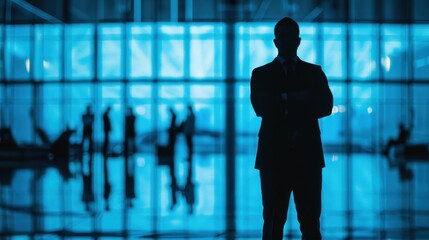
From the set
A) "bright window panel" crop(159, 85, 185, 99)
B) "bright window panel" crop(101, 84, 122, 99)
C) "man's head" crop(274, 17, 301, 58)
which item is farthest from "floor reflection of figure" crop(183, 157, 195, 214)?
"bright window panel" crop(101, 84, 122, 99)

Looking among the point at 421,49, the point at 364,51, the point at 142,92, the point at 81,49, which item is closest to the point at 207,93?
the point at 142,92

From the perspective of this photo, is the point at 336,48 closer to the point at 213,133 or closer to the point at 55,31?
the point at 213,133

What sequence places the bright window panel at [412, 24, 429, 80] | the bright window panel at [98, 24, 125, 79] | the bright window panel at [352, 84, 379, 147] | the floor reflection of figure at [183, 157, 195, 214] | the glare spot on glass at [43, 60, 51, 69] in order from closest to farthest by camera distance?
the floor reflection of figure at [183, 157, 195, 214] < the bright window panel at [98, 24, 125, 79] < the glare spot on glass at [43, 60, 51, 69] < the bright window panel at [412, 24, 429, 80] < the bright window panel at [352, 84, 379, 147]

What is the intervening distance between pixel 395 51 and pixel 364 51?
4.85 ft

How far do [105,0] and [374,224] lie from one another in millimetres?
17485

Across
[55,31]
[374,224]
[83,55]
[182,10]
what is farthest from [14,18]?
[374,224]

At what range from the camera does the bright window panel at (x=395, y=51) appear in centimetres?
2662

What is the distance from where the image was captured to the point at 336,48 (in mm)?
27547

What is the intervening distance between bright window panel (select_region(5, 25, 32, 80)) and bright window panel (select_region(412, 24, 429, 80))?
16.6m

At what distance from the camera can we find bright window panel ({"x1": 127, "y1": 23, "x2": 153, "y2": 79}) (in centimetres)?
A: 2570

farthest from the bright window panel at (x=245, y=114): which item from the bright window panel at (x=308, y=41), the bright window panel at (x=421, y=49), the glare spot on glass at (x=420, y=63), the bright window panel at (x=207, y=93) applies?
the glare spot on glass at (x=420, y=63)

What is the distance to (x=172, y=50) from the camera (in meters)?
28.6

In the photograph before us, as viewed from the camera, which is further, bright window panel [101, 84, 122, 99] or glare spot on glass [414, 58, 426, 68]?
glare spot on glass [414, 58, 426, 68]

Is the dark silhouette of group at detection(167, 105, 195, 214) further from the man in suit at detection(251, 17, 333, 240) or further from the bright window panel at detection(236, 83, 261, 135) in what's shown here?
the bright window panel at detection(236, 83, 261, 135)
